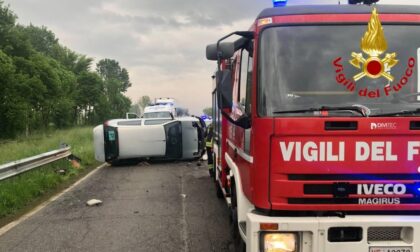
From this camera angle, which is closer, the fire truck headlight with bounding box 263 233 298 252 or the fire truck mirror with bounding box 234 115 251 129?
the fire truck headlight with bounding box 263 233 298 252

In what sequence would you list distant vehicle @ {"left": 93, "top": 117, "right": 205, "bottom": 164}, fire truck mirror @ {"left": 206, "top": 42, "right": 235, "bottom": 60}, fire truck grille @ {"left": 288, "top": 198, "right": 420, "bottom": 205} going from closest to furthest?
1. fire truck grille @ {"left": 288, "top": 198, "right": 420, "bottom": 205}
2. fire truck mirror @ {"left": 206, "top": 42, "right": 235, "bottom": 60}
3. distant vehicle @ {"left": 93, "top": 117, "right": 205, "bottom": 164}

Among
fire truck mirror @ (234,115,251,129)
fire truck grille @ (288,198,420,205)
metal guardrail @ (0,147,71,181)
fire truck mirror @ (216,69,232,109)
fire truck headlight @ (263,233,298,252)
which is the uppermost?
fire truck mirror @ (216,69,232,109)

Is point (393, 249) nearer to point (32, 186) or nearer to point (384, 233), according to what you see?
point (384, 233)

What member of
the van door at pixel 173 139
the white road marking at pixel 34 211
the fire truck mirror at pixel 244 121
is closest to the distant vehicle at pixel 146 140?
the van door at pixel 173 139

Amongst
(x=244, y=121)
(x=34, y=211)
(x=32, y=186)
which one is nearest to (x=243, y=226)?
(x=244, y=121)

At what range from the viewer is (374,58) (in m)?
4.13

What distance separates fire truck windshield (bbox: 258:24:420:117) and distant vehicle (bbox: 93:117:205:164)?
12.0 metres

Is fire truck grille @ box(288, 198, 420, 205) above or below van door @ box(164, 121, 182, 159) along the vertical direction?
above

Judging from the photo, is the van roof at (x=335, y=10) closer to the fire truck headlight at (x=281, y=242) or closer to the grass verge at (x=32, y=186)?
the fire truck headlight at (x=281, y=242)

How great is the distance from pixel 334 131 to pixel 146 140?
40.6 ft

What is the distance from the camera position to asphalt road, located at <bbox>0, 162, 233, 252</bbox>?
A: 6.18 m

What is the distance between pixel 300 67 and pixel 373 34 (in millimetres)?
713

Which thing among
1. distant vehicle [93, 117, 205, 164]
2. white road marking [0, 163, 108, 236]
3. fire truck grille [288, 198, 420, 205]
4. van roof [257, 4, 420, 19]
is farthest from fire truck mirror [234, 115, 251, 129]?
distant vehicle [93, 117, 205, 164]

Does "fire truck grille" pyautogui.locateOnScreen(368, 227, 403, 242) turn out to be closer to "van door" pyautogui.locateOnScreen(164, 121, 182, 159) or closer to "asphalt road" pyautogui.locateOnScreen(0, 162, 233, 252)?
"asphalt road" pyautogui.locateOnScreen(0, 162, 233, 252)
